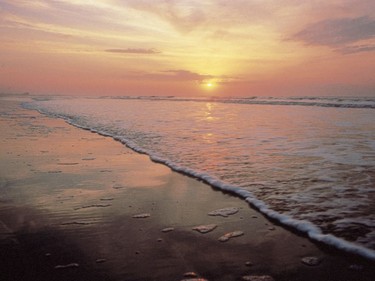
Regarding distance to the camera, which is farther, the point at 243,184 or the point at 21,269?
the point at 243,184

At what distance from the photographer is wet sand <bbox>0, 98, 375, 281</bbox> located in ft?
10.9

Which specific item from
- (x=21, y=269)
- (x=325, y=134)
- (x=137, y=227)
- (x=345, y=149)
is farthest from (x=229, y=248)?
(x=325, y=134)

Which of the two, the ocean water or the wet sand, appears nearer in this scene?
the wet sand

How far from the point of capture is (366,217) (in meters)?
4.70

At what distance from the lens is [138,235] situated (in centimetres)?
420

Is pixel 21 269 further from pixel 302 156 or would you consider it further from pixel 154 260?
pixel 302 156

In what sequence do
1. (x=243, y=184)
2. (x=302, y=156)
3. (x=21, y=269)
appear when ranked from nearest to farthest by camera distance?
(x=21, y=269) < (x=243, y=184) < (x=302, y=156)

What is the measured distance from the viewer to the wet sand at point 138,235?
3.33 meters

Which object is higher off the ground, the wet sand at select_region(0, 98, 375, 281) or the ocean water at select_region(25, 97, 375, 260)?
the ocean water at select_region(25, 97, 375, 260)

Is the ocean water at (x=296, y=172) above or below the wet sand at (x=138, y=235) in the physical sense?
above

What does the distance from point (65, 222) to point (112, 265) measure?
1.44m

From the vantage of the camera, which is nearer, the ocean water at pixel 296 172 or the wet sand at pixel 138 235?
the wet sand at pixel 138 235

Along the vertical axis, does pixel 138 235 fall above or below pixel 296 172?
below

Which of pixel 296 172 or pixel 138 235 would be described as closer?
pixel 138 235
